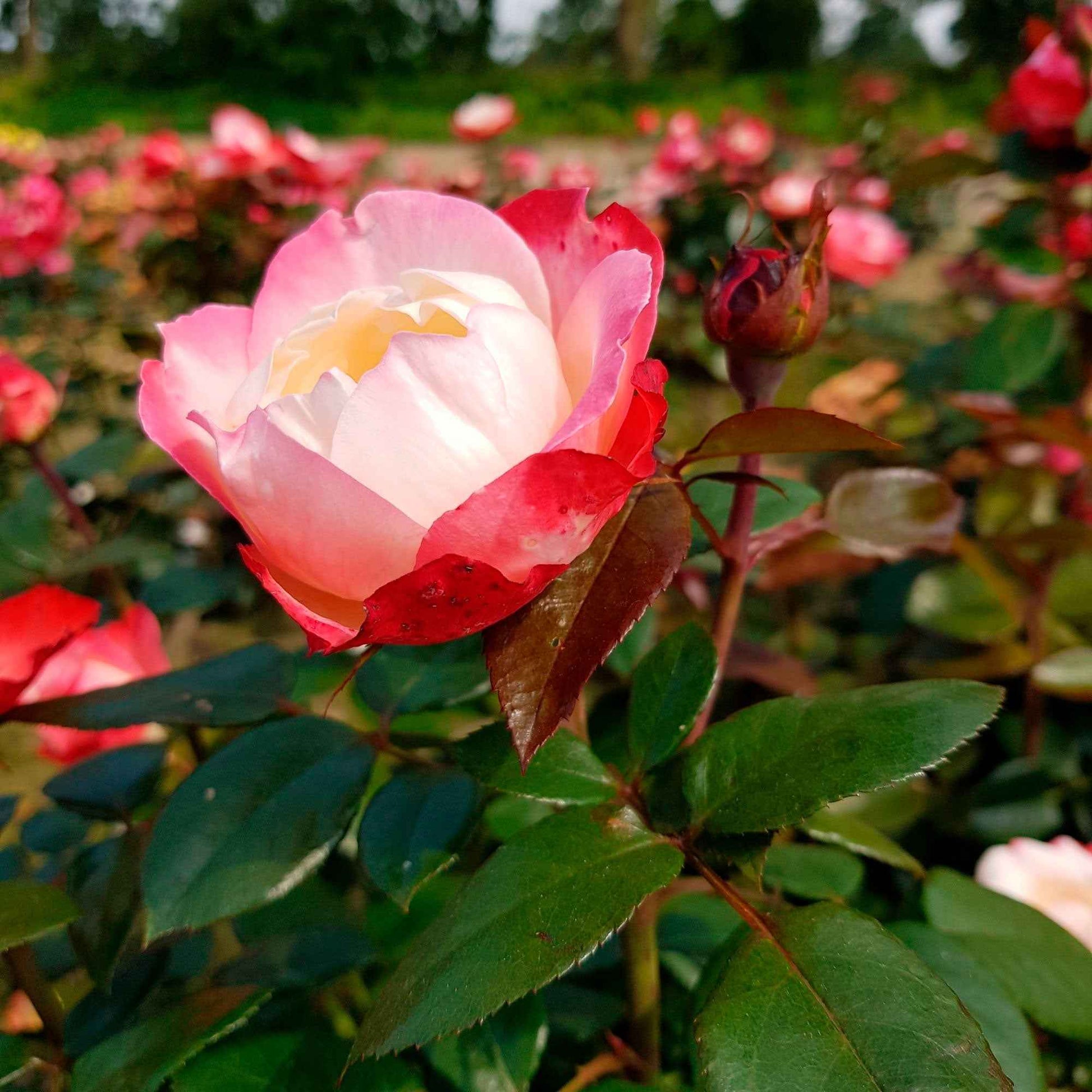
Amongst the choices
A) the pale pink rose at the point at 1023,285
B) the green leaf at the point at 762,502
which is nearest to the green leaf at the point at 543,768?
the green leaf at the point at 762,502

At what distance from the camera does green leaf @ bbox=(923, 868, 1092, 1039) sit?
13.5 inches

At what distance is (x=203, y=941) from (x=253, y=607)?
1.98ft

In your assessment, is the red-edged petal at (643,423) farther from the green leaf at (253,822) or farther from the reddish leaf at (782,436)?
the green leaf at (253,822)

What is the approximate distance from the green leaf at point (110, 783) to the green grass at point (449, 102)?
5218 millimetres

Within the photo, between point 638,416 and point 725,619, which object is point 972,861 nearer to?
point 725,619

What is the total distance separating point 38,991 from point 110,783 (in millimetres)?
81

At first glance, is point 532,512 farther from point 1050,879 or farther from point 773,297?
point 1050,879

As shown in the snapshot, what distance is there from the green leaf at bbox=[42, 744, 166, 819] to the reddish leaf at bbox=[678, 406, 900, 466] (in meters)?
0.28

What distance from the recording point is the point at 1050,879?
0.44 metres

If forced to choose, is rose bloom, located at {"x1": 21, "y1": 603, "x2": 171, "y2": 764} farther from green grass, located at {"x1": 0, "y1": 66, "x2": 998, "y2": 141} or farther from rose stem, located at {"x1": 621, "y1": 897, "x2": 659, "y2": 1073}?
green grass, located at {"x1": 0, "y1": 66, "x2": 998, "y2": 141}

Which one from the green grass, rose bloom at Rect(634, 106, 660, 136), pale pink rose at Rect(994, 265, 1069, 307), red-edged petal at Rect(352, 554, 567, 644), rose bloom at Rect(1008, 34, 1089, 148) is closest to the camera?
red-edged petal at Rect(352, 554, 567, 644)

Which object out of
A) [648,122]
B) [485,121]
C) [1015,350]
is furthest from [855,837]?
[648,122]

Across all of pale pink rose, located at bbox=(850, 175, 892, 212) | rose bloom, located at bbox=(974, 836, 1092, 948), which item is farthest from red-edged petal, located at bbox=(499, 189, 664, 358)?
pale pink rose, located at bbox=(850, 175, 892, 212)

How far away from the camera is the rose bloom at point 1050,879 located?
419 millimetres
